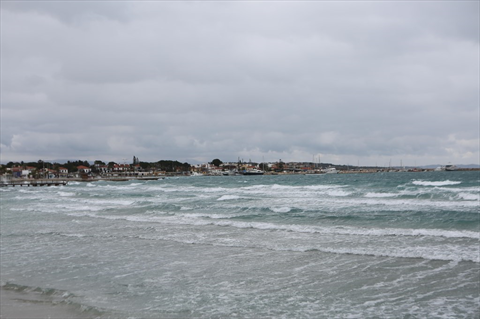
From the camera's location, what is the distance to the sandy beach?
7.12 metres

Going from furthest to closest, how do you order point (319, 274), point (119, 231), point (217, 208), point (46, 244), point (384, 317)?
point (217, 208)
point (119, 231)
point (46, 244)
point (319, 274)
point (384, 317)

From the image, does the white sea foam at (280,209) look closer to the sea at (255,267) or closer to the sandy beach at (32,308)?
the sea at (255,267)

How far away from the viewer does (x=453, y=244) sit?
13.3 meters

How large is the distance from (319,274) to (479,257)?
16.0 ft

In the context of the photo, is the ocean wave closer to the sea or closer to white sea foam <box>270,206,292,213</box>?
the sea

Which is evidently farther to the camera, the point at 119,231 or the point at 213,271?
the point at 119,231

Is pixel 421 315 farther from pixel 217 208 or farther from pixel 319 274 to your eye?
pixel 217 208

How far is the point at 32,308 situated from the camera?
7.56m

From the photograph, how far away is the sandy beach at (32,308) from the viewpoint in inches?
280

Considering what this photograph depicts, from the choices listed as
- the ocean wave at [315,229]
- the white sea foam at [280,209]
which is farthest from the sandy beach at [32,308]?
the white sea foam at [280,209]

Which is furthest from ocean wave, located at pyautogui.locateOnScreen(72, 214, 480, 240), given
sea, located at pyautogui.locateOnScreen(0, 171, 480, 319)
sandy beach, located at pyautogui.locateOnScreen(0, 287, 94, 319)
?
sandy beach, located at pyautogui.locateOnScreen(0, 287, 94, 319)

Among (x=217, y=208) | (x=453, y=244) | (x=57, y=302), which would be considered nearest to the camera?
(x=57, y=302)

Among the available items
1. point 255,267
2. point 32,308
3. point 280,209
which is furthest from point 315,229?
point 32,308

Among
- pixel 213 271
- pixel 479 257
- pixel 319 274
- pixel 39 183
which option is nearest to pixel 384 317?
pixel 319 274
